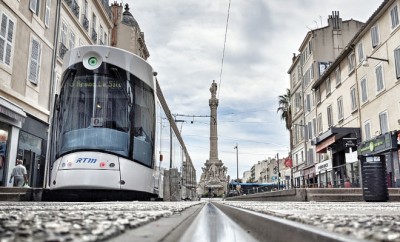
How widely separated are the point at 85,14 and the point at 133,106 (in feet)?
52.9

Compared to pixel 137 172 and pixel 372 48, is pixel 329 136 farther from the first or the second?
pixel 137 172

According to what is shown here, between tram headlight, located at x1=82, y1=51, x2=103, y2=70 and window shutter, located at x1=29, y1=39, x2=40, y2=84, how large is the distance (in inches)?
309

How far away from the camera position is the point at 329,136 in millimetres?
27656

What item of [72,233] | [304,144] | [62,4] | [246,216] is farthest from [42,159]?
[304,144]

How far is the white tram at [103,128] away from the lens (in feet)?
29.1

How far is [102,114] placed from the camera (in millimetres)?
9414

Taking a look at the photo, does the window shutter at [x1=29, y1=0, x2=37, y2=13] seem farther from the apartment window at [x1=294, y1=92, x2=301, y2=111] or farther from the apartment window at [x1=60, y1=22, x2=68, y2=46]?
the apartment window at [x1=294, y1=92, x2=301, y2=111]

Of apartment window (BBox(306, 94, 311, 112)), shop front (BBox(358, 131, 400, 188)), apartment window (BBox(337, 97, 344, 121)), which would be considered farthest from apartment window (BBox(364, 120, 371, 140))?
apartment window (BBox(306, 94, 311, 112))

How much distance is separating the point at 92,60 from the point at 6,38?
652 cm

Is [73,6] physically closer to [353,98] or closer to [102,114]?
[102,114]

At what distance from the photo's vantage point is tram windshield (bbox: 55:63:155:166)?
30.2 feet

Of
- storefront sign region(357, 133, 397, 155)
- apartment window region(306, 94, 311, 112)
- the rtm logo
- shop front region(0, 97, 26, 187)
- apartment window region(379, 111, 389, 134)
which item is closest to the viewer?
the rtm logo

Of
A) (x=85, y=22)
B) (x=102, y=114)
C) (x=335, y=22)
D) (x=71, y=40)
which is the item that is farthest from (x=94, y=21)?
(x=335, y=22)

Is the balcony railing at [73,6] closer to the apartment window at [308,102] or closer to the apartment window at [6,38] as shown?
the apartment window at [6,38]
